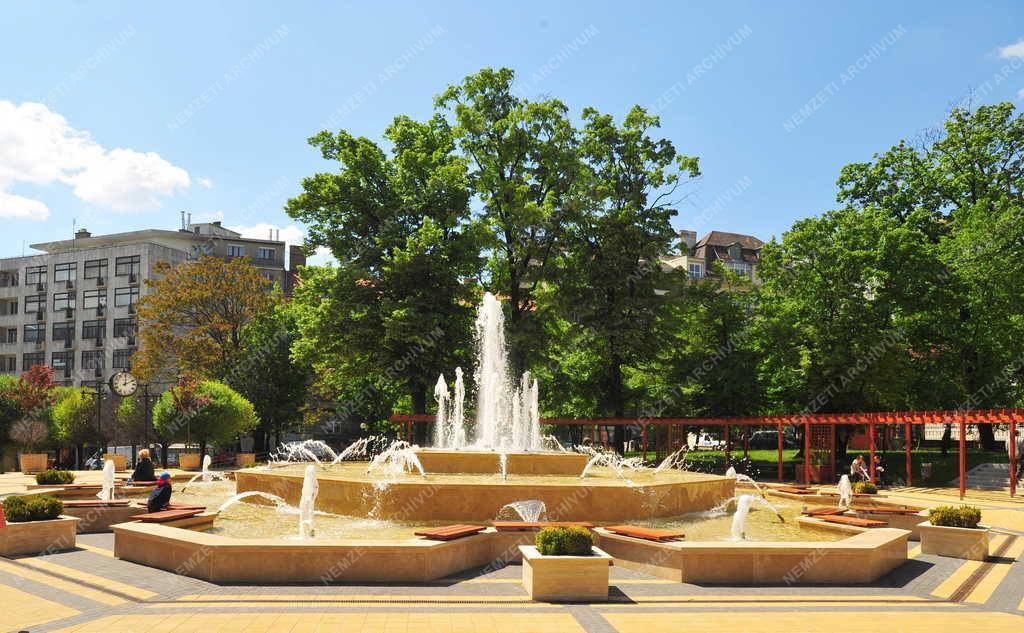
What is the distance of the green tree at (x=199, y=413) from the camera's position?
36.1 meters

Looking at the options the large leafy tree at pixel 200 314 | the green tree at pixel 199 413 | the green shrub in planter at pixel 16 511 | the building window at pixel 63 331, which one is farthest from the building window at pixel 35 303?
the green shrub in planter at pixel 16 511

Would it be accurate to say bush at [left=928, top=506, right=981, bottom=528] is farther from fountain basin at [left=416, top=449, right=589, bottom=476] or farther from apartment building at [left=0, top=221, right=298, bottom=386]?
apartment building at [left=0, top=221, right=298, bottom=386]

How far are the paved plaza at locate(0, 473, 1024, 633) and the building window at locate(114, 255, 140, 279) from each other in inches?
2410

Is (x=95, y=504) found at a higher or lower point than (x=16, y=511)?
lower

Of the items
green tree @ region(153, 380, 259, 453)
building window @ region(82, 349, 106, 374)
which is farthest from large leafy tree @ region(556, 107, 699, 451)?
building window @ region(82, 349, 106, 374)

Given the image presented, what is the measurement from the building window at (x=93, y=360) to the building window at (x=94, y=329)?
1371 mm

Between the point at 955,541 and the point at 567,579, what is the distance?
26.1 feet

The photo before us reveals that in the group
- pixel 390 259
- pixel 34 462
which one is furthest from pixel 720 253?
pixel 34 462

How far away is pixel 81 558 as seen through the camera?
12.1 meters

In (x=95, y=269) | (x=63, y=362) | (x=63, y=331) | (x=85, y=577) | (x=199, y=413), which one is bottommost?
(x=85, y=577)

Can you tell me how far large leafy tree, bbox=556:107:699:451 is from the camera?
3562 centimetres

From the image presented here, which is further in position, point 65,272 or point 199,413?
point 65,272

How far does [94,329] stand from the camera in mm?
68375

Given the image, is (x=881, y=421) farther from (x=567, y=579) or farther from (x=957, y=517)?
(x=567, y=579)
